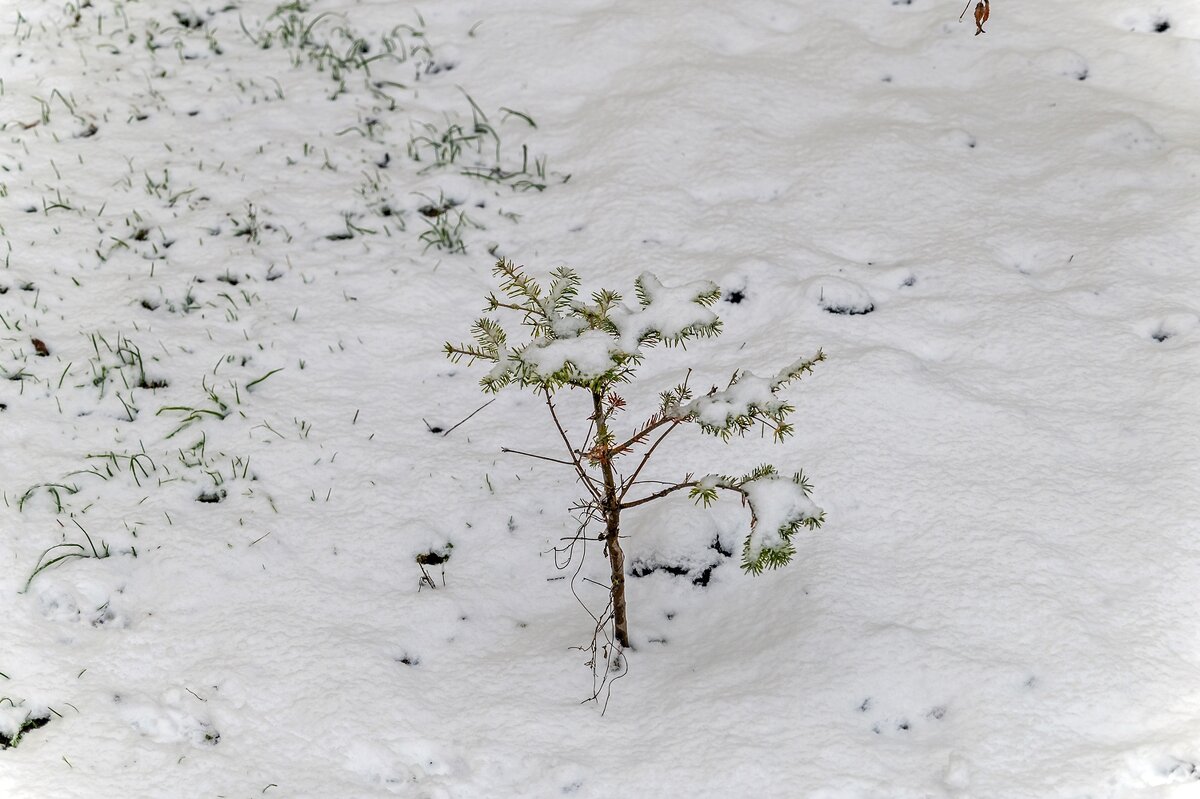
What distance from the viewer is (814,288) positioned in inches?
136

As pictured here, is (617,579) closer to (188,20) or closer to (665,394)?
(665,394)

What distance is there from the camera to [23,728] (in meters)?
2.31

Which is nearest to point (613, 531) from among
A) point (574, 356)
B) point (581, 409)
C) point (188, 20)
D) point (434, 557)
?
point (574, 356)

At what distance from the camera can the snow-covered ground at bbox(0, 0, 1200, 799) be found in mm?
2352

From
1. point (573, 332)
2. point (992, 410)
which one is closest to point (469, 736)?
point (573, 332)

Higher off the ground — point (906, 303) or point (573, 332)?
point (573, 332)

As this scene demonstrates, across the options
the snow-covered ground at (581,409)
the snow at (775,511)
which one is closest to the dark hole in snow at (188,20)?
the snow-covered ground at (581,409)

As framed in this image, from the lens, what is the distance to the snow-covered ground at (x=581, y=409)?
7.72ft

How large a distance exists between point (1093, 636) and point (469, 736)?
4.90 feet

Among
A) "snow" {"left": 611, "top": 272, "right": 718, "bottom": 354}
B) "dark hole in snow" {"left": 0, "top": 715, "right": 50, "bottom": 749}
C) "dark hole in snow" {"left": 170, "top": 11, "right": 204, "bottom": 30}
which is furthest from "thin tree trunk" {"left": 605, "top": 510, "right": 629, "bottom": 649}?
"dark hole in snow" {"left": 170, "top": 11, "right": 204, "bottom": 30}

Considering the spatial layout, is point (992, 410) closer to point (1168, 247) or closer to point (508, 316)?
point (1168, 247)

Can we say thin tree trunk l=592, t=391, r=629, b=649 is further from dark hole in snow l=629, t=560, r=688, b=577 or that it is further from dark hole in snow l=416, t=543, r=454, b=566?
dark hole in snow l=416, t=543, r=454, b=566

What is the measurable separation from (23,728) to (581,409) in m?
1.74

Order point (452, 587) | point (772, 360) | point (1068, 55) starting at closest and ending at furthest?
point (452, 587) < point (772, 360) < point (1068, 55)
